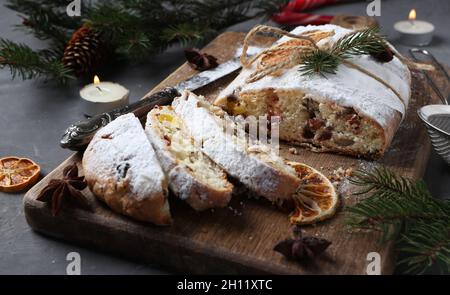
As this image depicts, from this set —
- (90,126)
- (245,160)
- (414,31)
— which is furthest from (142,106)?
(414,31)

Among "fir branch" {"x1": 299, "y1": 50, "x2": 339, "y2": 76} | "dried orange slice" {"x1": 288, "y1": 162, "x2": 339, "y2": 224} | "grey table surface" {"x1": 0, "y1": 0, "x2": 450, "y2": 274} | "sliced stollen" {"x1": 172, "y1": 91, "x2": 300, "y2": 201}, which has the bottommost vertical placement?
"grey table surface" {"x1": 0, "y1": 0, "x2": 450, "y2": 274}

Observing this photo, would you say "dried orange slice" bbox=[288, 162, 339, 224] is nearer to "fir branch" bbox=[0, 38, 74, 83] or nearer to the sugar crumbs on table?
the sugar crumbs on table

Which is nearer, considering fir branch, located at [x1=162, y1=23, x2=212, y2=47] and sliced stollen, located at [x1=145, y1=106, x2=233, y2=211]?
sliced stollen, located at [x1=145, y1=106, x2=233, y2=211]

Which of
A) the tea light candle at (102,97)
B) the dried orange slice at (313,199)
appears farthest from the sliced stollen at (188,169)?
the tea light candle at (102,97)

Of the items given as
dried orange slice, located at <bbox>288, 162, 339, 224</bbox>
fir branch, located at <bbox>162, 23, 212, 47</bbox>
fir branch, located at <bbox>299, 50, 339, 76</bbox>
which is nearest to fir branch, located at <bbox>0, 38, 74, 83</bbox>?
fir branch, located at <bbox>162, 23, 212, 47</bbox>

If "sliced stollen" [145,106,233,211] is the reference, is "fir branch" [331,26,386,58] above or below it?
above

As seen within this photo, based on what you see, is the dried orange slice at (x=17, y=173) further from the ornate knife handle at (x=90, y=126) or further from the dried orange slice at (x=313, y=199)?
the dried orange slice at (x=313, y=199)

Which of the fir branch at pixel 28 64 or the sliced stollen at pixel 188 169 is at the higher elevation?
the sliced stollen at pixel 188 169
